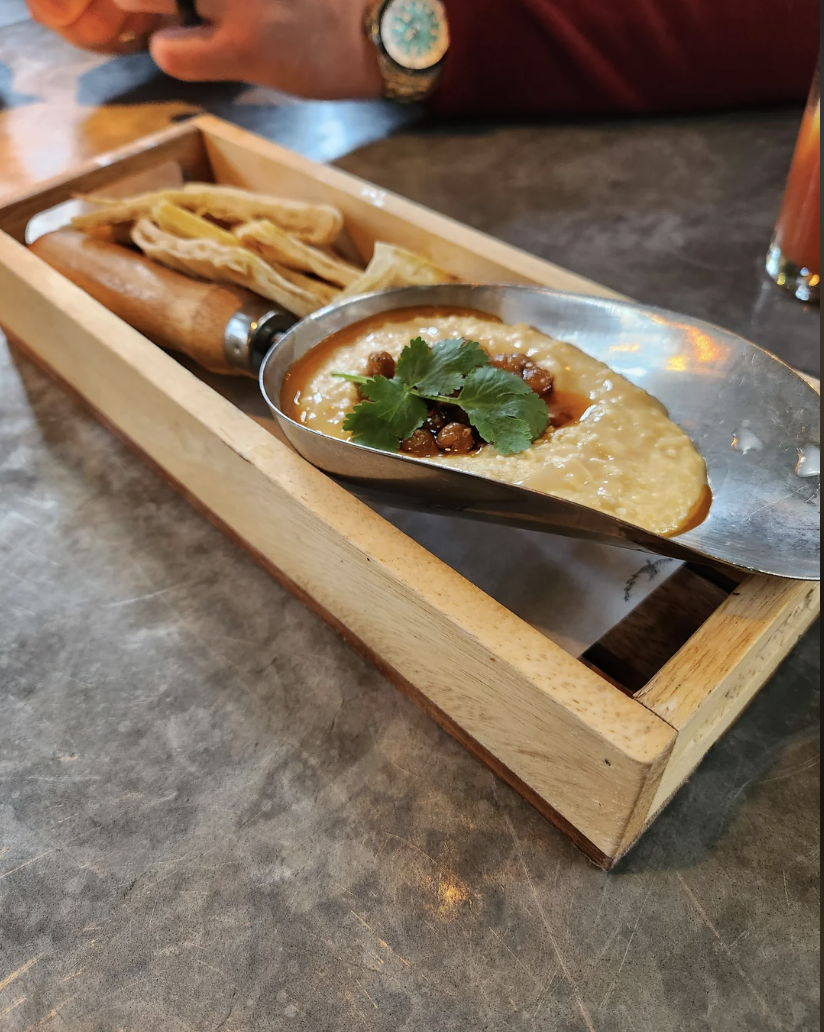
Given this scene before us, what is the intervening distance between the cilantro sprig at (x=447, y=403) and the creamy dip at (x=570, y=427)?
0.06 feet

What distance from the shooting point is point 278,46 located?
1.45 m

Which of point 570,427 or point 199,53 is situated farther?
point 199,53

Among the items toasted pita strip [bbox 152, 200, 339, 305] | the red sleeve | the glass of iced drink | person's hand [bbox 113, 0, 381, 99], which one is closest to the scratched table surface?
toasted pita strip [bbox 152, 200, 339, 305]

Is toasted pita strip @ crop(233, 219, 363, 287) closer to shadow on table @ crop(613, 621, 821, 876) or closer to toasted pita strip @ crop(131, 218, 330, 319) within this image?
toasted pita strip @ crop(131, 218, 330, 319)

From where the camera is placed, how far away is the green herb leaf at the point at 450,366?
28.4 inches

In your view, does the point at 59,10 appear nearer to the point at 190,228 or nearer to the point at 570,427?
the point at 190,228

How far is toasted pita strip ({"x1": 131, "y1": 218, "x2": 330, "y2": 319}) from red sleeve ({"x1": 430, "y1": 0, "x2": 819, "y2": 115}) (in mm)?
805

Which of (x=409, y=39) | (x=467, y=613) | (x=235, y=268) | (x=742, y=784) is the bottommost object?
(x=742, y=784)

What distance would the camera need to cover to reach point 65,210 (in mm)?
1101

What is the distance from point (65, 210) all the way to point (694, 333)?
874 mm

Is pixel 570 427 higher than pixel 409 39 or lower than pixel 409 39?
lower

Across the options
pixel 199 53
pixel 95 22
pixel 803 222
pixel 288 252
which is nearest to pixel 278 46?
pixel 199 53

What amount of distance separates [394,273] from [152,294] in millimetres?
297

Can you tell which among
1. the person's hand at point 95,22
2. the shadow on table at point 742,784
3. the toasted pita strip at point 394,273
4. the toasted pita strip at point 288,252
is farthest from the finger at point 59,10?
the shadow on table at point 742,784
